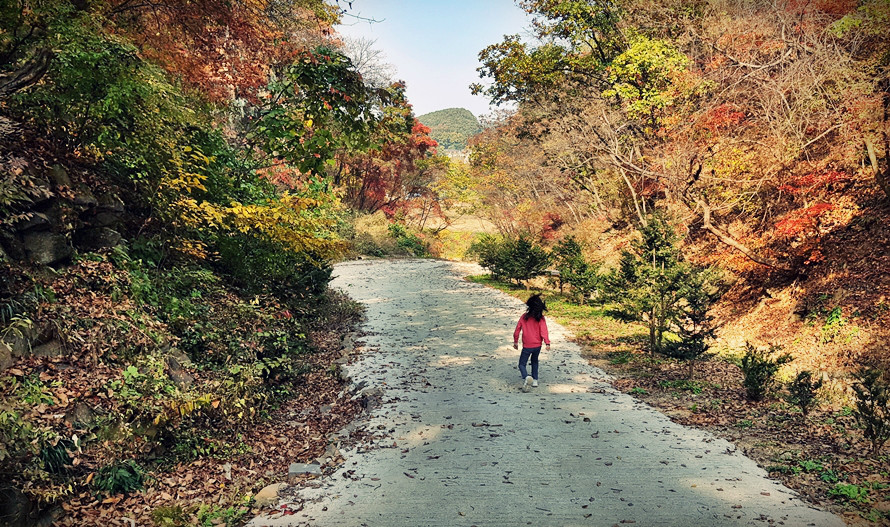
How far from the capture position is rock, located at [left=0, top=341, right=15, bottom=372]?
4.74m

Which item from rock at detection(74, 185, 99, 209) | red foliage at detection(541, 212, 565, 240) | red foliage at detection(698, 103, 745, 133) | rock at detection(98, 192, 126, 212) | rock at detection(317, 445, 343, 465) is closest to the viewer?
rock at detection(317, 445, 343, 465)

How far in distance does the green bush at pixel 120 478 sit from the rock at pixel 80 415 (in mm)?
535

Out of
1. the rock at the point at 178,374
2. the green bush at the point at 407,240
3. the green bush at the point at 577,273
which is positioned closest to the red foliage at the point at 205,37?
the rock at the point at 178,374

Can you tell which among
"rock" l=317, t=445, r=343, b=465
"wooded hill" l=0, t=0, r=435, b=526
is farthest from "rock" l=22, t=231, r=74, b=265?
"rock" l=317, t=445, r=343, b=465

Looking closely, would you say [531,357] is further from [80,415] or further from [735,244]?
[735,244]

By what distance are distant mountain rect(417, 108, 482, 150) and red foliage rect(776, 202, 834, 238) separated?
7875 centimetres

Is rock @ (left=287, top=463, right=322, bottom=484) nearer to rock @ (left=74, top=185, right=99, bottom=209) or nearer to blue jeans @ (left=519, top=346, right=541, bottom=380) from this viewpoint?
blue jeans @ (left=519, top=346, right=541, bottom=380)

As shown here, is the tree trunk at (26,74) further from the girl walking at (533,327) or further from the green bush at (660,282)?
the green bush at (660,282)

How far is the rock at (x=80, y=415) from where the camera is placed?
191 inches

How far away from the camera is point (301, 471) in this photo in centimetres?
578

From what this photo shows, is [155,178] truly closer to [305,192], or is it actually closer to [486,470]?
[305,192]

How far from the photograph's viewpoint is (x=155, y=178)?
24.9 ft

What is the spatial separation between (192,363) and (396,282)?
611 inches

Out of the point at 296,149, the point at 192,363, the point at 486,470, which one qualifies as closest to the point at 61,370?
the point at 192,363
